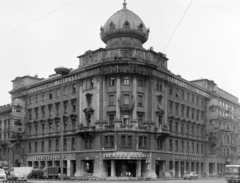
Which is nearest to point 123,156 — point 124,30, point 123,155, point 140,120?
point 123,155

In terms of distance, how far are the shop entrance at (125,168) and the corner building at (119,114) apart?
147mm

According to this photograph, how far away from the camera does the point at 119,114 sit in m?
59.3

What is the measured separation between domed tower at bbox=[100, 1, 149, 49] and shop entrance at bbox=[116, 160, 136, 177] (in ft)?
58.7

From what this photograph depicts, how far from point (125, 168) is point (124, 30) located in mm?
21587

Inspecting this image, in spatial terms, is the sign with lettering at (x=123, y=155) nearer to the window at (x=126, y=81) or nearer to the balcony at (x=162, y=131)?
the balcony at (x=162, y=131)

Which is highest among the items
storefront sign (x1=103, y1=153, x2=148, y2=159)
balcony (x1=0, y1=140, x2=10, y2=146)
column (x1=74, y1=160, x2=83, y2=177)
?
balcony (x1=0, y1=140, x2=10, y2=146)

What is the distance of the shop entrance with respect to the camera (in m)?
59.2

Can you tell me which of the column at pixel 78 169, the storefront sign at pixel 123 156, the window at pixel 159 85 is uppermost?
the window at pixel 159 85

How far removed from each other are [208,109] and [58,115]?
32.0m

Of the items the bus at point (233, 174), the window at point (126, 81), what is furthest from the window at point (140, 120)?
the bus at point (233, 174)

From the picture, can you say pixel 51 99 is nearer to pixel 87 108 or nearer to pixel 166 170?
pixel 87 108

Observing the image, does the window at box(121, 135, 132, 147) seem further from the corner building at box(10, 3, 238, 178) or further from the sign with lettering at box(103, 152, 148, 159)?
the sign with lettering at box(103, 152, 148, 159)

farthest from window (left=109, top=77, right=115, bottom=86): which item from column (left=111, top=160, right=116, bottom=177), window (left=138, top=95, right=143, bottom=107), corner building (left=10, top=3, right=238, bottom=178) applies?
column (left=111, top=160, right=116, bottom=177)

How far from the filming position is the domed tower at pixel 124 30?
208ft
